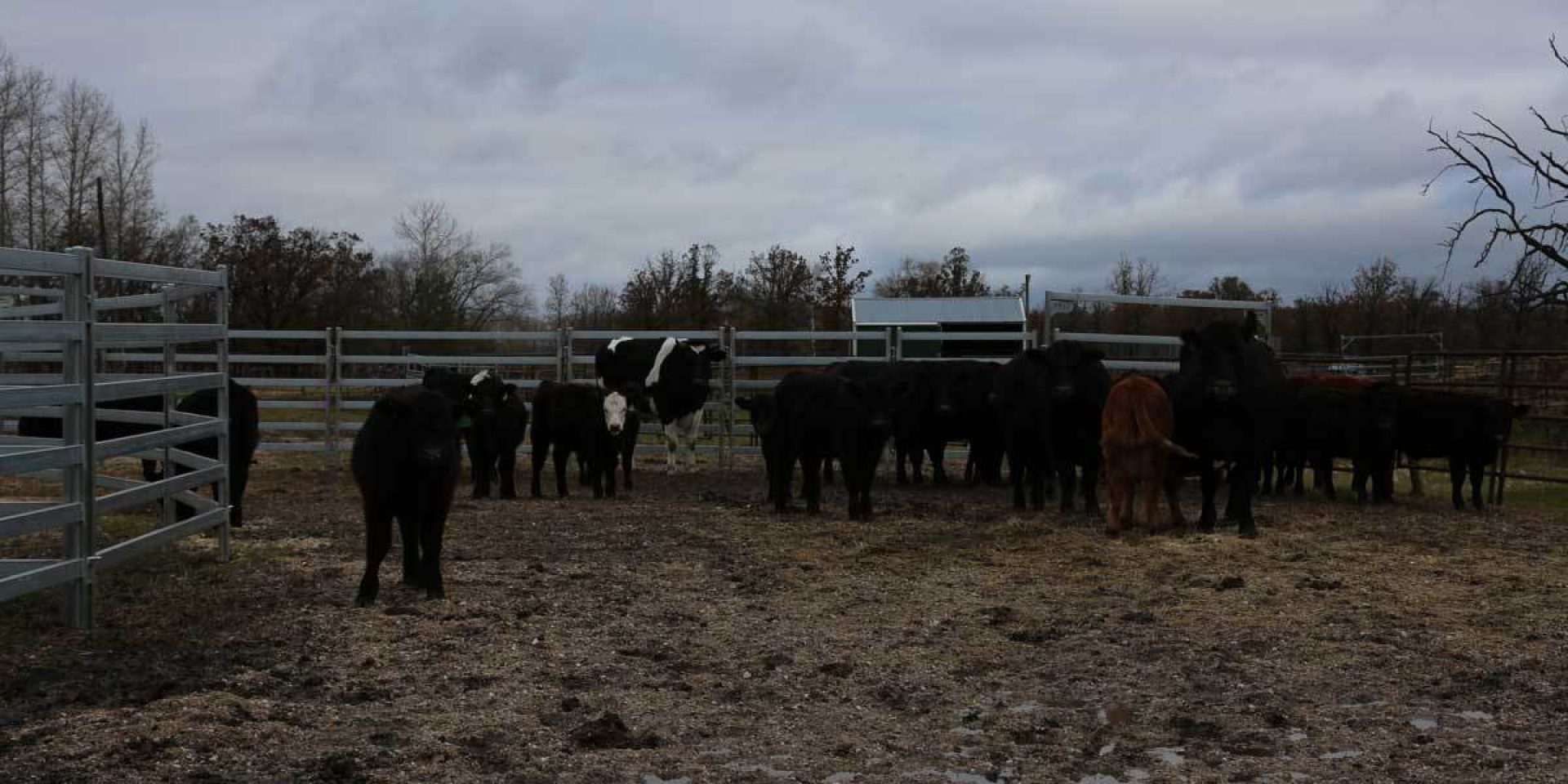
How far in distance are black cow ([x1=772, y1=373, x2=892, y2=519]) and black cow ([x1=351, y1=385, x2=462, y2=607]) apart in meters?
5.04

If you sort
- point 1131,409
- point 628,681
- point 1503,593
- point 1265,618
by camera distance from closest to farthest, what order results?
point 628,681, point 1265,618, point 1503,593, point 1131,409

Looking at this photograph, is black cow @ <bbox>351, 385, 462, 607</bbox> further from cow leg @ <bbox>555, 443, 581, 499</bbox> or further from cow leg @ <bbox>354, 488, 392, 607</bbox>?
cow leg @ <bbox>555, 443, 581, 499</bbox>

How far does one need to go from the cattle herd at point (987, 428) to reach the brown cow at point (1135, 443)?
0.6 inches

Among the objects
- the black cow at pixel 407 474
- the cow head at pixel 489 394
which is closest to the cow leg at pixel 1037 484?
the cow head at pixel 489 394

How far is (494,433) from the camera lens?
14180 millimetres

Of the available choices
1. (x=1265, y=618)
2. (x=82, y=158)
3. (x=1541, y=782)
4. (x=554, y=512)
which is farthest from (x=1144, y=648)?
(x=82, y=158)

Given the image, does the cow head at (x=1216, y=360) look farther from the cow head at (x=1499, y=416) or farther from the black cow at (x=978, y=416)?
the cow head at (x=1499, y=416)

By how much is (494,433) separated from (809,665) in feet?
26.9

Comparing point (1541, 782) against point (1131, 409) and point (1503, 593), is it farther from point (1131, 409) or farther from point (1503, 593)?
point (1131, 409)

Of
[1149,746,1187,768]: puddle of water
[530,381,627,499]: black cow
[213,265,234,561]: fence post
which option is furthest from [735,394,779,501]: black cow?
[1149,746,1187,768]: puddle of water

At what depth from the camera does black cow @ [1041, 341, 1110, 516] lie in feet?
42.2

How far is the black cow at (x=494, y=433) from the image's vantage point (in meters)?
13.9

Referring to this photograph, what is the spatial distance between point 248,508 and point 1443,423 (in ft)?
42.4

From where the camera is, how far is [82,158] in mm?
44219
